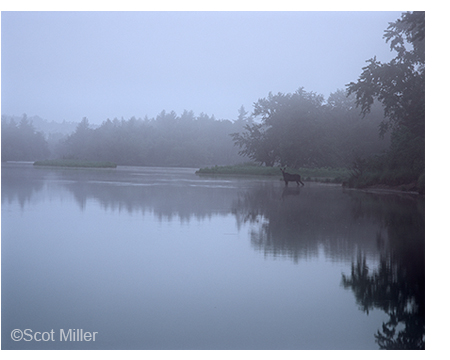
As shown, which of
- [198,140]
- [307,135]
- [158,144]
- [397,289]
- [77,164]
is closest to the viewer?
[397,289]

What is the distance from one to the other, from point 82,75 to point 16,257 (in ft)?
33.9

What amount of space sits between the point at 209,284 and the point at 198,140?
95879mm

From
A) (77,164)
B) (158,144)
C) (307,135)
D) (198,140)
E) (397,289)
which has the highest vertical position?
(198,140)

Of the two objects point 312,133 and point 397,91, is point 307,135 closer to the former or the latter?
point 312,133

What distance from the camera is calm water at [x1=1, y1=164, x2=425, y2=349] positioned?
3.83m

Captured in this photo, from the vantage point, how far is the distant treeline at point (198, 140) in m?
53.4

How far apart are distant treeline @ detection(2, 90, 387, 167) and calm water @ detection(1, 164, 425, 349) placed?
44.1 metres

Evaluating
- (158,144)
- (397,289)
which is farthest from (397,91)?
(158,144)

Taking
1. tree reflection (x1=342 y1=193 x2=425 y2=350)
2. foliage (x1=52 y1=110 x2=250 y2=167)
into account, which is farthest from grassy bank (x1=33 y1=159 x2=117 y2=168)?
tree reflection (x1=342 y1=193 x2=425 y2=350)

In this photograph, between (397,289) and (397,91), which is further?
(397,91)

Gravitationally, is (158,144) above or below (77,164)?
above

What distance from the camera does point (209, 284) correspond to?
5156 millimetres
